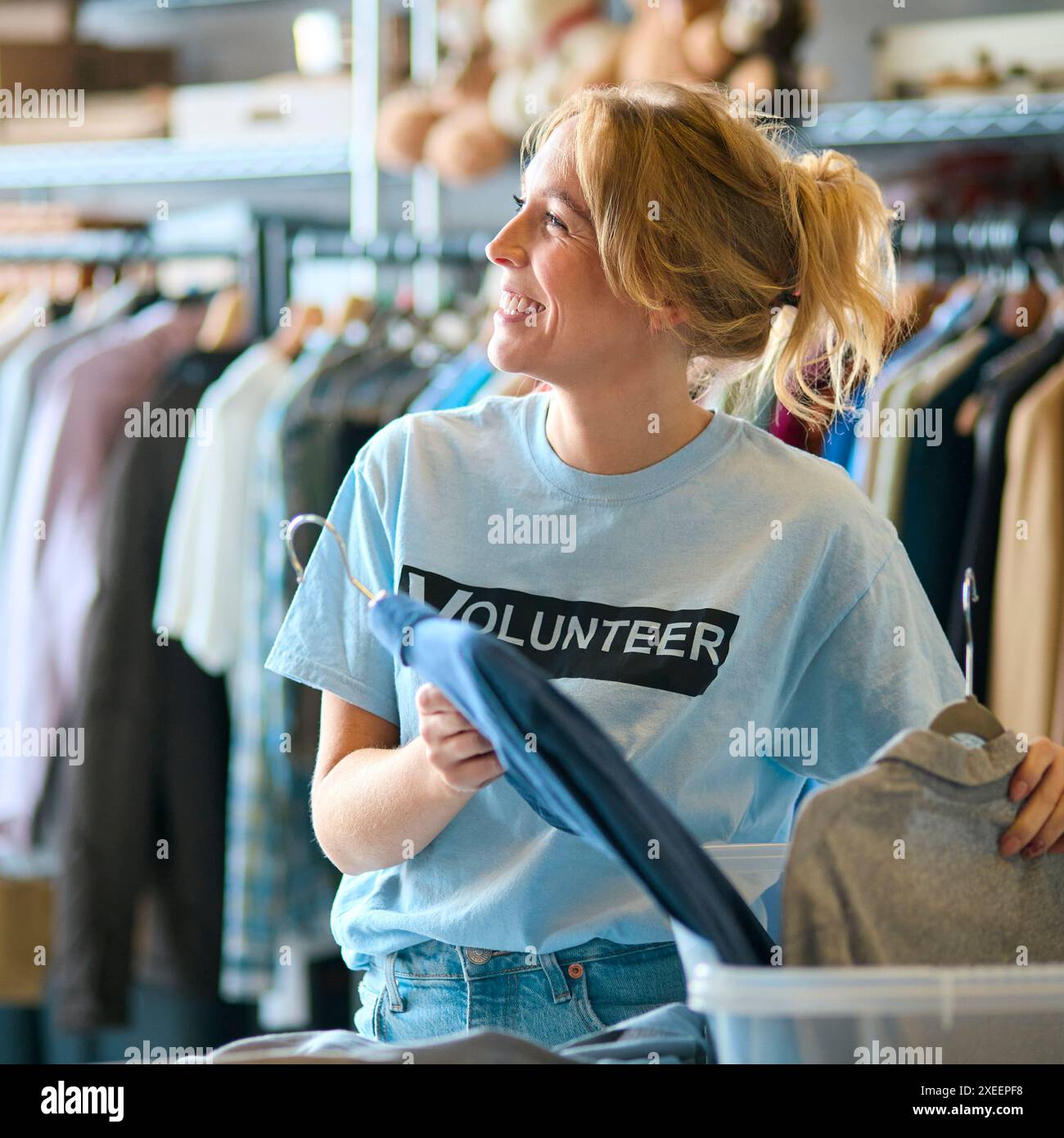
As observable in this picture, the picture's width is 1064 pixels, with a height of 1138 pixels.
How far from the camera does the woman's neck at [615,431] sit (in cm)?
99

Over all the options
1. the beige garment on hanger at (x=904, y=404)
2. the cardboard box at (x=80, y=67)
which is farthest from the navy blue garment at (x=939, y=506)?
the cardboard box at (x=80, y=67)

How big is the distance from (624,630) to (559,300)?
24 cm

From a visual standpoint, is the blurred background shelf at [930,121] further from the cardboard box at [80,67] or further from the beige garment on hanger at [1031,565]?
the cardboard box at [80,67]

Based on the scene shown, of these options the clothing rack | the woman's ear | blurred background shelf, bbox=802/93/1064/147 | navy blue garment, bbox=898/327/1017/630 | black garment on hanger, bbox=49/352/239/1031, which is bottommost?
black garment on hanger, bbox=49/352/239/1031

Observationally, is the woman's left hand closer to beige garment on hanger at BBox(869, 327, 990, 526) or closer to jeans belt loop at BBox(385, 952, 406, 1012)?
jeans belt loop at BBox(385, 952, 406, 1012)

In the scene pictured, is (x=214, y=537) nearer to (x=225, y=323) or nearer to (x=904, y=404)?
(x=225, y=323)

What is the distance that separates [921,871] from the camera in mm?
721

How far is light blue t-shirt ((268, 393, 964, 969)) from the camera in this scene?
36.3 inches

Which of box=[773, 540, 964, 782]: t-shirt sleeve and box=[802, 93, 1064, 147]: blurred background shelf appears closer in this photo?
box=[773, 540, 964, 782]: t-shirt sleeve

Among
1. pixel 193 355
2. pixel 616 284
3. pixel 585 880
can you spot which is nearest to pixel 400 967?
pixel 585 880

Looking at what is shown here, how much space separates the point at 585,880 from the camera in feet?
3.00

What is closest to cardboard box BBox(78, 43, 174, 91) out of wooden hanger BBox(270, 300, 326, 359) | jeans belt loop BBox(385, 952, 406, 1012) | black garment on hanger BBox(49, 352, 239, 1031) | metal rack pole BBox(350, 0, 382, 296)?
metal rack pole BBox(350, 0, 382, 296)

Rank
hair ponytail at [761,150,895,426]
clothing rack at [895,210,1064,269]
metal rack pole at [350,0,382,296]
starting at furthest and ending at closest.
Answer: metal rack pole at [350,0,382,296] < clothing rack at [895,210,1064,269] < hair ponytail at [761,150,895,426]

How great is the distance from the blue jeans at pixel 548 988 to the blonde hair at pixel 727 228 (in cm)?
45
